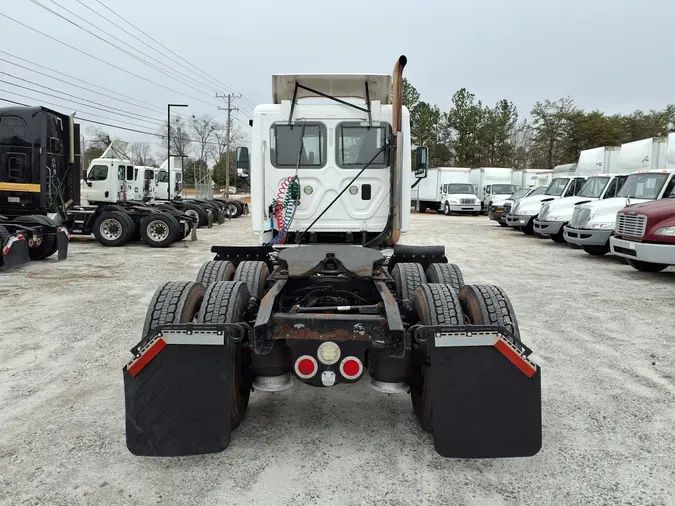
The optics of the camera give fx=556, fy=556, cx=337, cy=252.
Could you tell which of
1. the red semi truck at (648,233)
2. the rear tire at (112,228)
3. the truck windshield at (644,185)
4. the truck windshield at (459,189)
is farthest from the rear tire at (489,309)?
the truck windshield at (459,189)

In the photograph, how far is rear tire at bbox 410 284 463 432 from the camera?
337cm

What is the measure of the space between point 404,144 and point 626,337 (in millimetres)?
3328

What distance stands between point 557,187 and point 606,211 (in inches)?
251

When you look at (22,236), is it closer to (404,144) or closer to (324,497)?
(404,144)

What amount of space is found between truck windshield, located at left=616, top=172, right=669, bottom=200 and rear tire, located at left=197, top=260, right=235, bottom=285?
10739 mm

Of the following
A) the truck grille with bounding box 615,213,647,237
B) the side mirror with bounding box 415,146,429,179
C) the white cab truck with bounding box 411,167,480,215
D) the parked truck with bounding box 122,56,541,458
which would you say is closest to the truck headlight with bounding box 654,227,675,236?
the truck grille with bounding box 615,213,647,237

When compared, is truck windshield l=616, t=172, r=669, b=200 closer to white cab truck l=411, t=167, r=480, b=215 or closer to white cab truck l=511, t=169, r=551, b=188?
white cab truck l=411, t=167, r=480, b=215

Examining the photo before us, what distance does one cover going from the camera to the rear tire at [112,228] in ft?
49.8

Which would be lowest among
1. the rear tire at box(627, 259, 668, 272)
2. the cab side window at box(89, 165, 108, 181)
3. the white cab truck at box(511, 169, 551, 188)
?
the rear tire at box(627, 259, 668, 272)

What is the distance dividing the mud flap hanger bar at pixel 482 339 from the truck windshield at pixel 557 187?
17213 mm

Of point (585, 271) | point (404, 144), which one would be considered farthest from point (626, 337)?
point (585, 271)

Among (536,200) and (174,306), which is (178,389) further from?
(536,200)

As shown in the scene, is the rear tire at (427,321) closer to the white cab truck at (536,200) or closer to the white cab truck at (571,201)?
the white cab truck at (571,201)

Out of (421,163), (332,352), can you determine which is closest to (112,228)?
(421,163)
